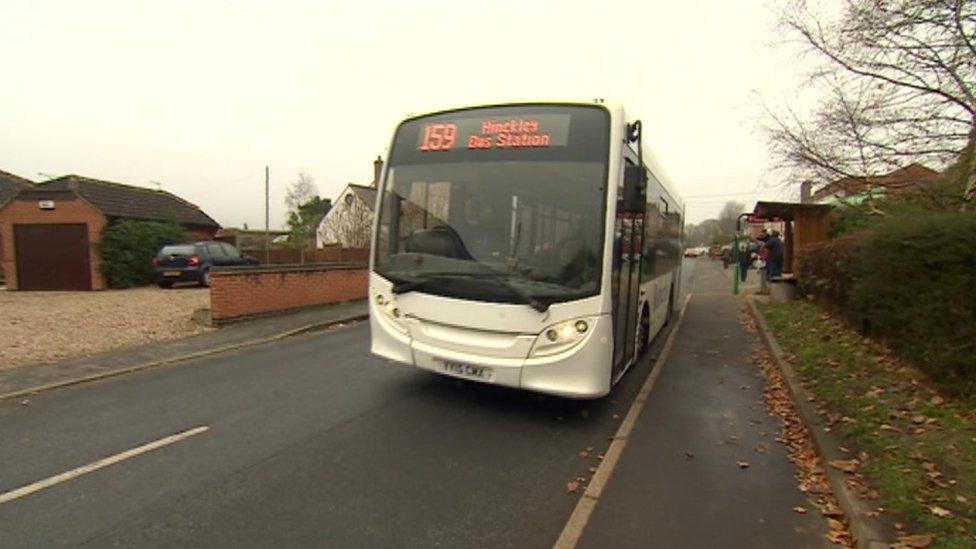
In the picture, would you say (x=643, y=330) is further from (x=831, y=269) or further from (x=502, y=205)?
(x=831, y=269)

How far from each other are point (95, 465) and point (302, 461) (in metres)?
1.56

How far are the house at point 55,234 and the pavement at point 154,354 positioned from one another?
11.5 metres

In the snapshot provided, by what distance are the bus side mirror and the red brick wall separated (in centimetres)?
2029

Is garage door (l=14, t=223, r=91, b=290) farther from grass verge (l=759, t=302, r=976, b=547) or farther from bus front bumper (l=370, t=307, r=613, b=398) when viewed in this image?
grass verge (l=759, t=302, r=976, b=547)

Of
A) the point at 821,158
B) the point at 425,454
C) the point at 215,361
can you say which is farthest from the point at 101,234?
the point at 821,158

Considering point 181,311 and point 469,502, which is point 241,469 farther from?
point 181,311

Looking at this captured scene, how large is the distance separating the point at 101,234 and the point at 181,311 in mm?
9494

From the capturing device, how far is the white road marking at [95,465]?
3.66 m

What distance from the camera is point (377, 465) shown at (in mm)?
4105

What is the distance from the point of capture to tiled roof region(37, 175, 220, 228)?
1964 cm

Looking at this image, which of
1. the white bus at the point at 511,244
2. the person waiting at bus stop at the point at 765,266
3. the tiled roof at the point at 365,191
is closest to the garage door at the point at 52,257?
the white bus at the point at 511,244

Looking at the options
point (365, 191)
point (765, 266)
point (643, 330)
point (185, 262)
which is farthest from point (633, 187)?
point (365, 191)

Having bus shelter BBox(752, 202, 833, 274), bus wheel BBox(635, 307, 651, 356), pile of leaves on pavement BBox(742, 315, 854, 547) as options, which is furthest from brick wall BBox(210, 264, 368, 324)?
bus shelter BBox(752, 202, 833, 274)

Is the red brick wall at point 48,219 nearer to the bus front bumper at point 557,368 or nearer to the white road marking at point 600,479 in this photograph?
the bus front bumper at point 557,368
